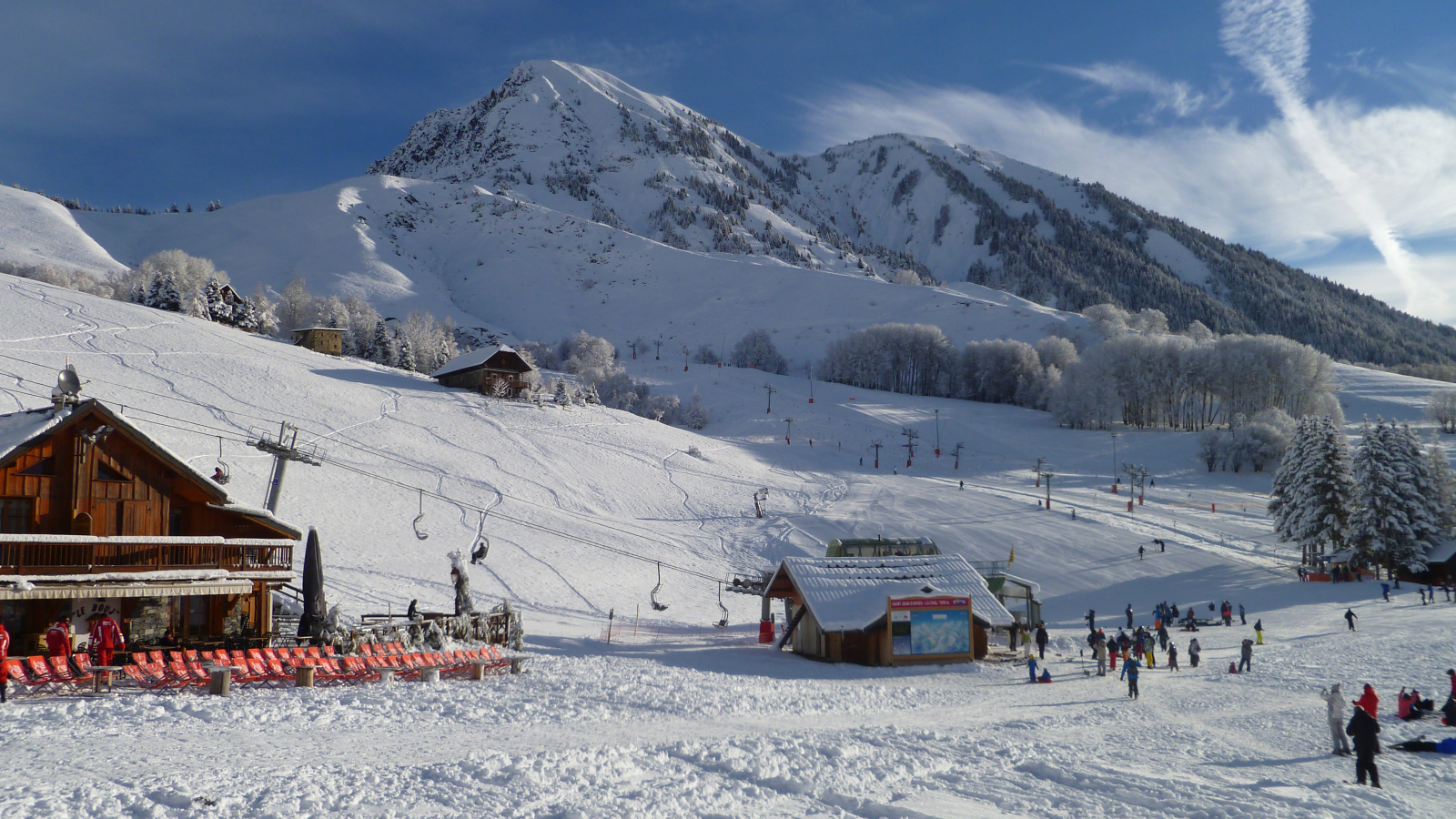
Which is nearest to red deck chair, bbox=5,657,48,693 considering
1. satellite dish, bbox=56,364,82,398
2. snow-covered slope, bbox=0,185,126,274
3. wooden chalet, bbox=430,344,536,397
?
satellite dish, bbox=56,364,82,398

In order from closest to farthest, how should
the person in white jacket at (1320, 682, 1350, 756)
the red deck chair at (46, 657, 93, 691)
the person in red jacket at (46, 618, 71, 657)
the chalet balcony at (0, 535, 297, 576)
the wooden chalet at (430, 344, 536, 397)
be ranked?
the red deck chair at (46, 657, 93, 691) < the person in white jacket at (1320, 682, 1350, 756) < the person in red jacket at (46, 618, 71, 657) < the chalet balcony at (0, 535, 297, 576) < the wooden chalet at (430, 344, 536, 397)

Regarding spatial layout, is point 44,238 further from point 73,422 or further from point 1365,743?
point 1365,743

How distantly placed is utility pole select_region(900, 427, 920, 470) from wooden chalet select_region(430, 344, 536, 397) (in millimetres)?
34940

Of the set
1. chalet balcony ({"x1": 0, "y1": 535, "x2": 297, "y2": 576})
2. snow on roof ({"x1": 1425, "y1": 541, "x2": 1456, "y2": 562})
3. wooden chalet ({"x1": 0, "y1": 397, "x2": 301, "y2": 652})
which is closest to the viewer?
chalet balcony ({"x1": 0, "y1": 535, "x2": 297, "y2": 576})

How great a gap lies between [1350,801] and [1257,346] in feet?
365

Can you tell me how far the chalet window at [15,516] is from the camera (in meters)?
17.4

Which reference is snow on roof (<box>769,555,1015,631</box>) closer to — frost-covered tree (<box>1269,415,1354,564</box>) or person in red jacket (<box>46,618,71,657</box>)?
person in red jacket (<box>46,618,71,657</box>)

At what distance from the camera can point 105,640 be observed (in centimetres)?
1526

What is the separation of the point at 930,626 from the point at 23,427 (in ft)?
77.7

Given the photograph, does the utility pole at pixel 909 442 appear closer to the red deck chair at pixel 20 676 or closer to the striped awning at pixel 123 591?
the striped awning at pixel 123 591

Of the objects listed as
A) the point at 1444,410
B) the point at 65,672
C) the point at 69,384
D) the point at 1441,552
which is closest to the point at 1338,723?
the point at 65,672

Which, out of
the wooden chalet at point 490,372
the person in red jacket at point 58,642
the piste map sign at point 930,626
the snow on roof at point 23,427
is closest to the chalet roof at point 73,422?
the snow on roof at point 23,427

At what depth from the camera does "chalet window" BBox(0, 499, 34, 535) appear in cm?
1739

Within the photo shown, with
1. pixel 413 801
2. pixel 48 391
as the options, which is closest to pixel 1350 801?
pixel 413 801
